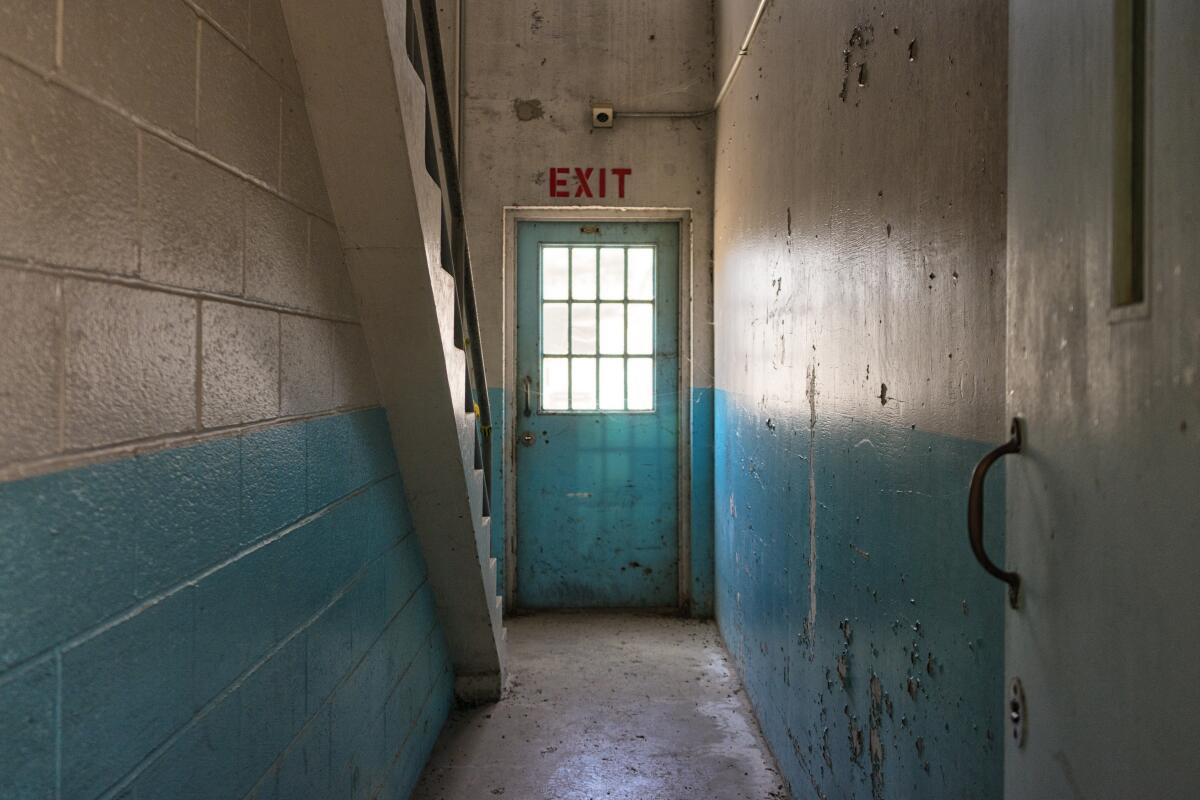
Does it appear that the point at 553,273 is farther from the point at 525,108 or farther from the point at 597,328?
the point at 525,108

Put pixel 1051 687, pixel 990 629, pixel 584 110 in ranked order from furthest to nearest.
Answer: pixel 584 110 < pixel 990 629 < pixel 1051 687

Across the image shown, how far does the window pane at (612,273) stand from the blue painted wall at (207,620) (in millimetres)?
2510

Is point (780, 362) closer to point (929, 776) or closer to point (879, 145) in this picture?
point (879, 145)

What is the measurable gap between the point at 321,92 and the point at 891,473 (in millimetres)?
1375

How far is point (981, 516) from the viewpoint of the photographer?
3.44ft

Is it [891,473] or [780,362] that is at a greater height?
[780,362]

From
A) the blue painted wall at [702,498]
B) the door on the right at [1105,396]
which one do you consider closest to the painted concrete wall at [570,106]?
the blue painted wall at [702,498]

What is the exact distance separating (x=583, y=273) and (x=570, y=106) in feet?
2.82

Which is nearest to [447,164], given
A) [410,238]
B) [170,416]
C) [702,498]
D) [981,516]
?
[410,238]

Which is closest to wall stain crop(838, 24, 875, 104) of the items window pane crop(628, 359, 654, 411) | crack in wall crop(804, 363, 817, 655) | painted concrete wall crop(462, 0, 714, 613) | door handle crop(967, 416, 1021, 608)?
crack in wall crop(804, 363, 817, 655)

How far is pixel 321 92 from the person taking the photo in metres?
1.74

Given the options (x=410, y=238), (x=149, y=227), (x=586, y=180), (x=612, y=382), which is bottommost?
(x=612, y=382)

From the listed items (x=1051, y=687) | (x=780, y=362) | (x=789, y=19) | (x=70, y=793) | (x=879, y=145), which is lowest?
(x=70, y=793)

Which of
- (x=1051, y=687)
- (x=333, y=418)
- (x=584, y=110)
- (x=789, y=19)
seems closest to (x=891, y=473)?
(x=1051, y=687)
